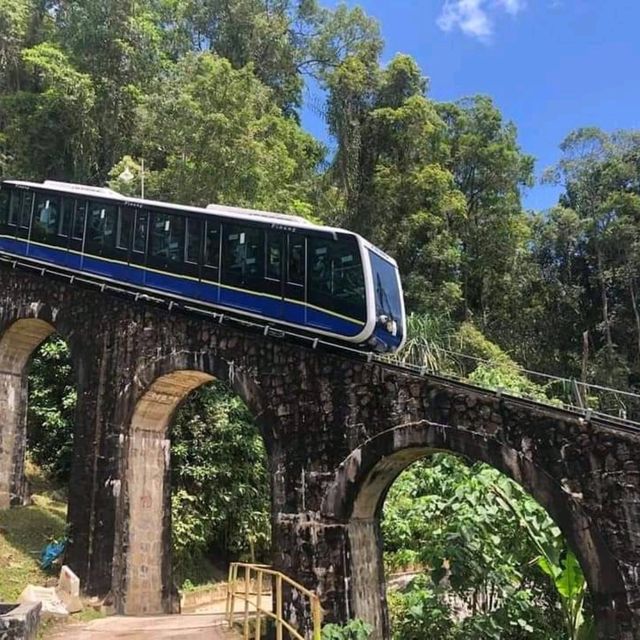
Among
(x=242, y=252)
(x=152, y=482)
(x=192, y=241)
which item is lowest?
(x=152, y=482)

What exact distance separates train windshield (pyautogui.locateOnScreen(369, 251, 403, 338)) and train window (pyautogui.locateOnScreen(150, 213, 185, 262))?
11.9ft

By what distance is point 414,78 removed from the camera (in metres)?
22.9

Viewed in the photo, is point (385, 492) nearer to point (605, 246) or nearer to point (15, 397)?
point (15, 397)

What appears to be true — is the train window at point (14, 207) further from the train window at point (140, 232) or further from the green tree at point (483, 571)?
the green tree at point (483, 571)

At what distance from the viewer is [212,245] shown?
1130 cm

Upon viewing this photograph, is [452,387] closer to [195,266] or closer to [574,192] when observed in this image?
[195,266]

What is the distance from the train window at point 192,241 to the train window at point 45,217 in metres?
3.80

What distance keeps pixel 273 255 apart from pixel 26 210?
23.0 feet

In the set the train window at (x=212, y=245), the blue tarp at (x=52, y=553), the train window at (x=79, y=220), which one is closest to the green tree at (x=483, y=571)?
the train window at (x=212, y=245)

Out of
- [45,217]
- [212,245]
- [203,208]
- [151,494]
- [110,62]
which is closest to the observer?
[212,245]

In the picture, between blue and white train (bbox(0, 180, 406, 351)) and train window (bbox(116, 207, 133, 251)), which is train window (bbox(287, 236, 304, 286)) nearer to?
blue and white train (bbox(0, 180, 406, 351))

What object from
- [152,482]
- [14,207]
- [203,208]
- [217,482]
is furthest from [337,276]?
[14,207]

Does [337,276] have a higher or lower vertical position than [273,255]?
lower

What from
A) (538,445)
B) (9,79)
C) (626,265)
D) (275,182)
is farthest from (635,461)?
(9,79)
